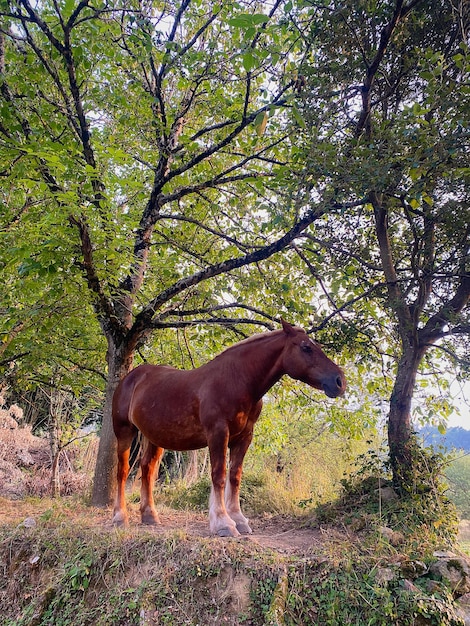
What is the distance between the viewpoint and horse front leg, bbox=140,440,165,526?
16.9 ft

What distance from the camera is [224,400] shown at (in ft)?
→ 14.4

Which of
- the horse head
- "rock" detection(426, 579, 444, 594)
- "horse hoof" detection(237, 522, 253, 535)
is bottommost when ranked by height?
"horse hoof" detection(237, 522, 253, 535)

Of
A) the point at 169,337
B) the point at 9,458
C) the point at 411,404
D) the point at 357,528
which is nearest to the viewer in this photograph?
the point at 357,528

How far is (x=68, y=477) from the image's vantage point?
11.8 m

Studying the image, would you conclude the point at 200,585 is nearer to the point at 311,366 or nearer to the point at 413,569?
the point at 413,569

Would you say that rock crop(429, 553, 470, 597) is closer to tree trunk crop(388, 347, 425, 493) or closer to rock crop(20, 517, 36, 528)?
tree trunk crop(388, 347, 425, 493)

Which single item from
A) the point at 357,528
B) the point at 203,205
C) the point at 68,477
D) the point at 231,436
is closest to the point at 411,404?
the point at 357,528

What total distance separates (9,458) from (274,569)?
1198cm

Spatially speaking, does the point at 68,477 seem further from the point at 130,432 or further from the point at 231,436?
the point at 231,436

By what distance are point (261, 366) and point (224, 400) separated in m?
0.53

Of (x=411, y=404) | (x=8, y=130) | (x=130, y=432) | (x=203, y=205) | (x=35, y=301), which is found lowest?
(x=130, y=432)

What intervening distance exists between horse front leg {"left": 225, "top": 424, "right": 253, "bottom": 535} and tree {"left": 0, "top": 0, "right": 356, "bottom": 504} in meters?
2.19

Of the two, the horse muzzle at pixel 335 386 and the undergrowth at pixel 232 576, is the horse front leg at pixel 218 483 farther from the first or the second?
the horse muzzle at pixel 335 386

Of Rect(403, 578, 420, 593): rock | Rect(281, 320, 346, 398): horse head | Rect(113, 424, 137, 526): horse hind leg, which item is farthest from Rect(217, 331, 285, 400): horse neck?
Rect(403, 578, 420, 593): rock
